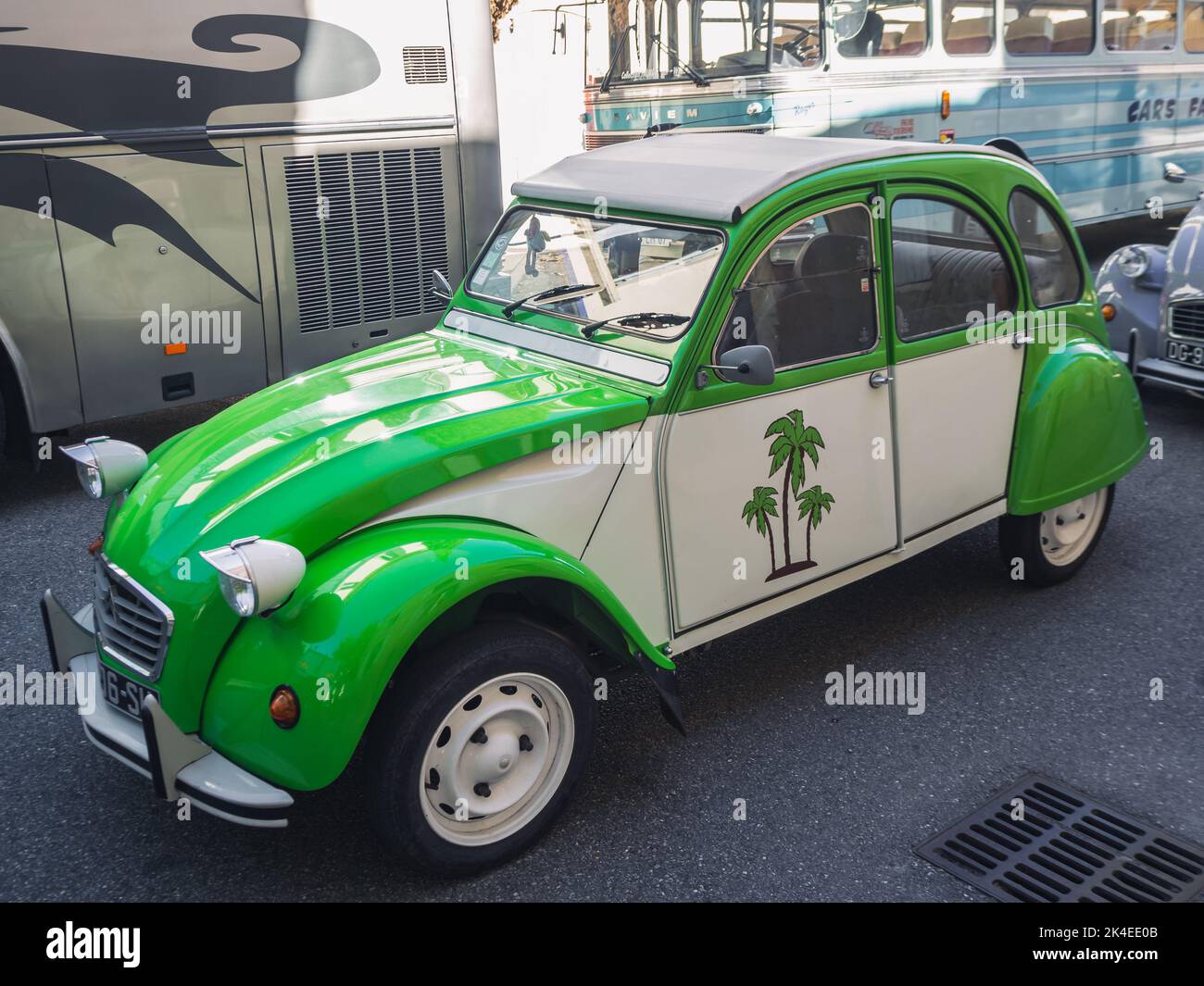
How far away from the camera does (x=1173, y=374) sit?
6.77 meters

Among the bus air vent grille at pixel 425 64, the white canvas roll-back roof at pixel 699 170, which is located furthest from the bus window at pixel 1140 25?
the white canvas roll-back roof at pixel 699 170

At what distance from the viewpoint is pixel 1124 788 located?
365cm

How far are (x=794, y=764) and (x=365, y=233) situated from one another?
472 centimetres

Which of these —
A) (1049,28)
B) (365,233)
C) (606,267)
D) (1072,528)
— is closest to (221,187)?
(365,233)

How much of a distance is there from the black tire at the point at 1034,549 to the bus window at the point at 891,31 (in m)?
4.94

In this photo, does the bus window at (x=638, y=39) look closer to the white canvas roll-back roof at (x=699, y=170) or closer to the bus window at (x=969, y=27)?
the bus window at (x=969, y=27)

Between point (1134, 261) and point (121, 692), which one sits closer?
point (121, 692)

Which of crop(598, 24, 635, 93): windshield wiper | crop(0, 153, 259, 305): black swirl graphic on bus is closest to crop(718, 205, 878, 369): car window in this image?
crop(0, 153, 259, 305): black swirl graphic on bus

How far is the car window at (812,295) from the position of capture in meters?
3.73

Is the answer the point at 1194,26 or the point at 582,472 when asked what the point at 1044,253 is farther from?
the point at 1194,26

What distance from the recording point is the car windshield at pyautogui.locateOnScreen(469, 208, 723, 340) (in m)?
3.71

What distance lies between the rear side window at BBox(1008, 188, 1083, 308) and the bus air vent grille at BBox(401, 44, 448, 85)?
409 centimetres

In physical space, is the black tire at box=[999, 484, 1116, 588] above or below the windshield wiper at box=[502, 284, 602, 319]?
below

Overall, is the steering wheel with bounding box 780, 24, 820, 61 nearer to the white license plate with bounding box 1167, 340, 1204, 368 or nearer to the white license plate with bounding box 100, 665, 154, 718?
the white license plate with bounding box 1167, 340, 1204, 368
